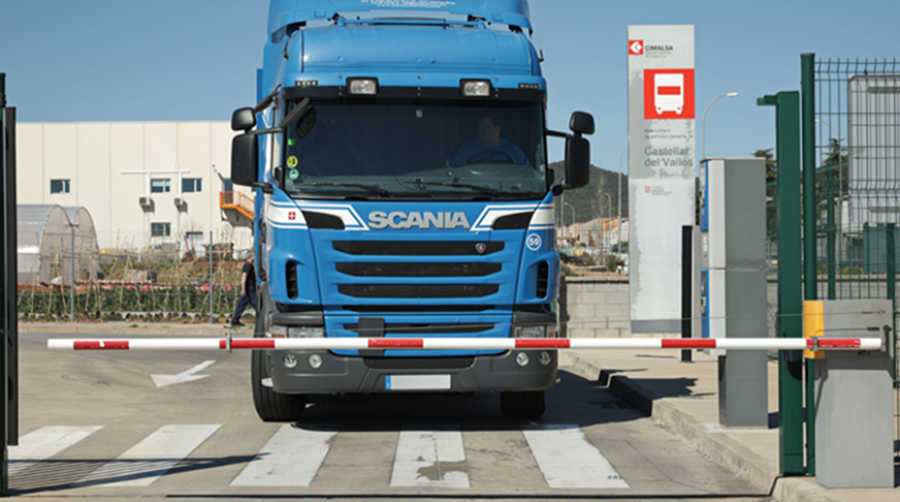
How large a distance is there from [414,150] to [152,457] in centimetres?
343

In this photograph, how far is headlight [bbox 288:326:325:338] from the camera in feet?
25.0

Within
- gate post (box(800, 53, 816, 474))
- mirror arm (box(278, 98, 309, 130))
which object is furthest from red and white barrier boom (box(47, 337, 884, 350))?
mirror arm (box(278, 98, 309, 130))

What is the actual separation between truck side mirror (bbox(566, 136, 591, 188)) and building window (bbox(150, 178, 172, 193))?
5883 centimetres

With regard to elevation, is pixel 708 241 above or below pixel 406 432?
above

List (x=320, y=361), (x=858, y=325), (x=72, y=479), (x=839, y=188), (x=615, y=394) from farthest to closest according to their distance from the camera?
1. (x=615, y=394)
2. (x=320, y=361)
3. (x=839, y=188)
4. (x=72, y=479)
5. (x=858, y=325)

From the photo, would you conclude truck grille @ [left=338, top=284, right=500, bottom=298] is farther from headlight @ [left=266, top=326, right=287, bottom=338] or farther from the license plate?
the license plate

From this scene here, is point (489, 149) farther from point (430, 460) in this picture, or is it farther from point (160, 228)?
point (160, 228)

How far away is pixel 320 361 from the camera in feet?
25.2

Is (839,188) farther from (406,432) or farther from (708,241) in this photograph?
(406,432)

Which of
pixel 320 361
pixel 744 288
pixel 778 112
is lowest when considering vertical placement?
pixel 320 361

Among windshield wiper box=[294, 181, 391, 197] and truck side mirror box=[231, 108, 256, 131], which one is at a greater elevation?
truck side mirror box=[231, 108, 256, 131]

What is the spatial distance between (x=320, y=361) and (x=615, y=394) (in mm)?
5180

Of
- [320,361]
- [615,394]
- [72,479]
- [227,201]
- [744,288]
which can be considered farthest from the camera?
[227,201]

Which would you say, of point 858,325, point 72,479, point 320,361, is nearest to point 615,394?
point 320,361
